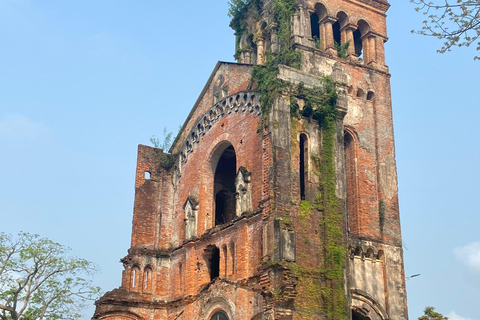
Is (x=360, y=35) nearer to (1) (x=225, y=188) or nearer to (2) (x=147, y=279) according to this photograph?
(1) (x=225, y=188)

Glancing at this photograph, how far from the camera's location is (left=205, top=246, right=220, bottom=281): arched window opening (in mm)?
20750

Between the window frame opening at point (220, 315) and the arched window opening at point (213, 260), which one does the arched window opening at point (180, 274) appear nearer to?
the arched window opening at point (213, 260)

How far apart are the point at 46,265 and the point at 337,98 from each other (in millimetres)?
9958

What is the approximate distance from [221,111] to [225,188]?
2914 mm

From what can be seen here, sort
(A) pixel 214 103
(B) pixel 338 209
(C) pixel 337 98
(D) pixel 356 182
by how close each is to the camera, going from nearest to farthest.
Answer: (B) pixel 338 209, (C) pixel 337 98, (D) pixel 356 182, (A) pixel 214 103

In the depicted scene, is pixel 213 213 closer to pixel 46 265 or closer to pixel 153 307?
pixel 153 307

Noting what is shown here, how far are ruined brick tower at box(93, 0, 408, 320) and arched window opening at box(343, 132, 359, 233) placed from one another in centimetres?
3

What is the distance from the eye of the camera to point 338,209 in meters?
17.8

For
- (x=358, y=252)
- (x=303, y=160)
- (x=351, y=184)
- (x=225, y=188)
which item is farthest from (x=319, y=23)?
(x=358, y=252)

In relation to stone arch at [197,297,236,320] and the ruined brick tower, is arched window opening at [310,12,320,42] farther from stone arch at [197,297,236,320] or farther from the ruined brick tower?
stone arch at [197,297,236,320]

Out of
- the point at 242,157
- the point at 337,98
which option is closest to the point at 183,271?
the point at 242,157

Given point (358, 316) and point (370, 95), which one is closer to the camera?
point (358, 316)

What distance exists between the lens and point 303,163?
1842cm

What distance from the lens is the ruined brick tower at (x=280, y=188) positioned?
17.0 m
